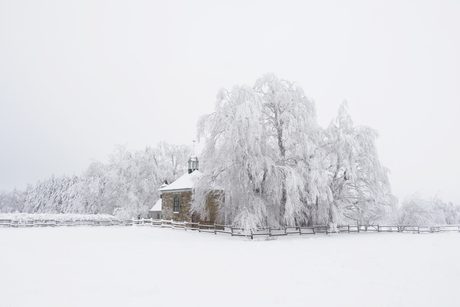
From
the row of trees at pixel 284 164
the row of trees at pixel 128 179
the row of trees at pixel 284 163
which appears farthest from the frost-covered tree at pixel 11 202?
the row of trees at pixel 284 163

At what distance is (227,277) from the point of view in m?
8.78

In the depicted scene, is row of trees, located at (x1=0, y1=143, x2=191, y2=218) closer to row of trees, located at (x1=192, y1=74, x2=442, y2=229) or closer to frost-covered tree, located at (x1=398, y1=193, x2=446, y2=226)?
row of trees, located at (x1=192, y1=74, x2=442, y2=229)

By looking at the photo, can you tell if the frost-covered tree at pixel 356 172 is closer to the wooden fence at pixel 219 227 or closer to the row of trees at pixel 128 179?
the wooden fence at pixel 219 227

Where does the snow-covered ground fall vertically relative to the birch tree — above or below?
below

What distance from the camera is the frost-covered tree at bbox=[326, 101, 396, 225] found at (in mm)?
25016

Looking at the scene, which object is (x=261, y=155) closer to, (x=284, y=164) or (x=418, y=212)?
(x=284, y=164)

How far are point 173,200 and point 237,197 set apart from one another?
10228mm

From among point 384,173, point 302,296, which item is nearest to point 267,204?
point 384,173

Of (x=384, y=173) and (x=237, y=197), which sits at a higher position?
(x=384, y=173)

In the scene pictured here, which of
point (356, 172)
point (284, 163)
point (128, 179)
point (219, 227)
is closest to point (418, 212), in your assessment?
point (356, 172)

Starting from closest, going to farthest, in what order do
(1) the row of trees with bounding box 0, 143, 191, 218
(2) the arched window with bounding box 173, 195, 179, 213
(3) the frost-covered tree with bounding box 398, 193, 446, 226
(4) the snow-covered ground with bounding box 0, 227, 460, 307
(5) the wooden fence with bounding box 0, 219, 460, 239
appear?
1. (4) the snow-covered ground with bounding box 0, 227, 460, 307
2. (5) the wooden fence with bounding box 0, 219, 460, 239
3. (2) the arched window with bounding box 173, 195, 179, 213
4. (3) the frost-covered tree with bounding box 398, 193, 446, 226
5. (1) the row of trees with bounding box 0, 143, 191, 218

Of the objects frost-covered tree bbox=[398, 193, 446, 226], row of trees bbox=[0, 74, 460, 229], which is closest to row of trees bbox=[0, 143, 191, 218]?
row of trees bbox=[0, 74, 460, 229]

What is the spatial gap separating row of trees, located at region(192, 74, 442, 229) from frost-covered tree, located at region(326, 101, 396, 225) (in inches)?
3.2

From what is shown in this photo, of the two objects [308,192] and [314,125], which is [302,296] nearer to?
[308,192]
